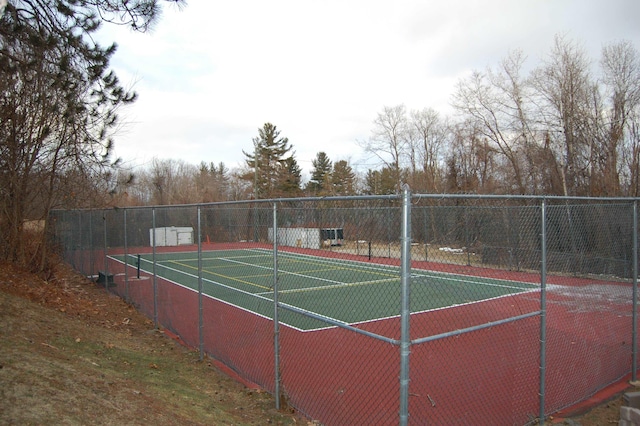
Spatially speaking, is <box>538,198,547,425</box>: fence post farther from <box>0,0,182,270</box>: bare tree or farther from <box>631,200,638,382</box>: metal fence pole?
<box>0,0,182,270</box>: bare tree

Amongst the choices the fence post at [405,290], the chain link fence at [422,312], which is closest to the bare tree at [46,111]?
the chain link fence at [422,312]

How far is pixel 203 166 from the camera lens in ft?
256

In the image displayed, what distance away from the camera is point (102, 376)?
16.0 feet

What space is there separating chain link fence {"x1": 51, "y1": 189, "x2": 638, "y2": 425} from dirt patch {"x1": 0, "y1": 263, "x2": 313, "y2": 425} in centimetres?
44

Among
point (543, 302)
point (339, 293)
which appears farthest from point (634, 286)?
point (339, 293)

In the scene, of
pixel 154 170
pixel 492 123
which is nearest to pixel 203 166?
pixel 154 170

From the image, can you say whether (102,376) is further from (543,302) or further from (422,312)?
(422,312)

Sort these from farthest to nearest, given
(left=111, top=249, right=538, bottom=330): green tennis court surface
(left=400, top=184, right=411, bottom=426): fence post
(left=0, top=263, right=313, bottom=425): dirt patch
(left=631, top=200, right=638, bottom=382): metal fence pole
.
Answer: (left=111, top=249, right=538, bottom=330): green tennis court surface, (left=631, top=200, right=638, bottom=382): metal fence pole, (left=0, top=263, right=313, bottom=425): dirt patch, (left=400, top=184, right=411, bottom=426): fence post

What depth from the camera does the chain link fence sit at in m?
4.85

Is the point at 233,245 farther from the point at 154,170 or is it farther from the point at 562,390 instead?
the point at 154,170

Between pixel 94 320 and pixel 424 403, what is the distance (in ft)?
20.6

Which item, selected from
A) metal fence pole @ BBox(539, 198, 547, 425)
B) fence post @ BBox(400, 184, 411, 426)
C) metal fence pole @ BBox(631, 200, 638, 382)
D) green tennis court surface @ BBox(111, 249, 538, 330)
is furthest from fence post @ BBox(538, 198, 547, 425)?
green tennis court surface @ BBox(111, 249, 538, 330)

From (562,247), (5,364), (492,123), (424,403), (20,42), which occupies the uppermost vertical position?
(492,123)

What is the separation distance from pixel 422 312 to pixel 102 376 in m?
5.46
